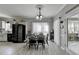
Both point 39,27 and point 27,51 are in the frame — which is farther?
point 27,51

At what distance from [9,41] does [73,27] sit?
350 centimetres

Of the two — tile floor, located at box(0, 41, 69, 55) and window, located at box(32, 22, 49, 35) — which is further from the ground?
window, located at box(32, 22, 49, 35)

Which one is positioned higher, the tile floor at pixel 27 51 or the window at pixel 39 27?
the window at pixel 39 27

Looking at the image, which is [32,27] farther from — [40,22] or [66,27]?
[66,27]

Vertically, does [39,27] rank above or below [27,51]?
above

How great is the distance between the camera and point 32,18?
4145mm

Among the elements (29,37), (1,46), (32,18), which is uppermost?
(32,18)

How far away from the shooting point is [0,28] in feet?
16.3

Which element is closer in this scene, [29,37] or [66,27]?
[29,37]

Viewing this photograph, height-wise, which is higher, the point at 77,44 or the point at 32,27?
the point at 32,27
